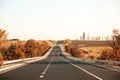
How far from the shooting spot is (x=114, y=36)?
79688mm

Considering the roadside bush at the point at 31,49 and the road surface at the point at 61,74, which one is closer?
the road surface at the point at 61,74

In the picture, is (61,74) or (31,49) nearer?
(61,74)

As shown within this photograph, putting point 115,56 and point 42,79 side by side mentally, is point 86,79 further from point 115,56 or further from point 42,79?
point 115,56

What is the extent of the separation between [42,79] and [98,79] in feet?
11.5

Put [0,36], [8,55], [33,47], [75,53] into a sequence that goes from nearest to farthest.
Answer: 1. [0,36]
2. [8,55]
3. [75,53]
4. [33,47]

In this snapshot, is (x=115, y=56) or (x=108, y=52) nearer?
(x=115, y=56)

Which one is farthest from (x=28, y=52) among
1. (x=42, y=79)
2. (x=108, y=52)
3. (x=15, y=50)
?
(x=42, y=79)

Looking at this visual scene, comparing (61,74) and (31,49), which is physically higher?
(61,74)

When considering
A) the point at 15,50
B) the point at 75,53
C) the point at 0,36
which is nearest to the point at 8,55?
the point at 15,50

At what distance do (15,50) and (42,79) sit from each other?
114769mm

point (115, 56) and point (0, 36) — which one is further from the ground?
point (0, 36)

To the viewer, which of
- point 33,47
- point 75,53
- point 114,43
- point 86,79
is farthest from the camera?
point 33,47

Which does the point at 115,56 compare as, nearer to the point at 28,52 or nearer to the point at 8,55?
the point at 8,55

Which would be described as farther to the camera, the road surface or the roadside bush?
the roadside bush
